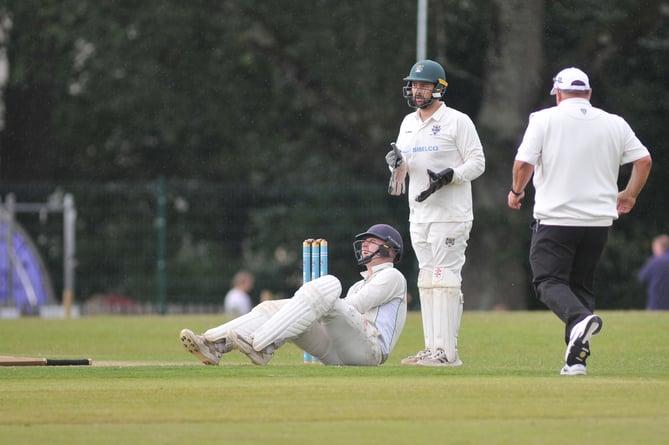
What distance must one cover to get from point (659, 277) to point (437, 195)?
42.5ft

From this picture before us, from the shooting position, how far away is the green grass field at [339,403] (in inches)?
299

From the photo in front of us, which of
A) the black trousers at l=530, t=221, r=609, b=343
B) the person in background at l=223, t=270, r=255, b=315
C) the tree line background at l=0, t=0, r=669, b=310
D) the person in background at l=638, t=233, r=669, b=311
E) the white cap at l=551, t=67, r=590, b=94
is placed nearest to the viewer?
the black trousers at l=530, t=221, r=609, b=343

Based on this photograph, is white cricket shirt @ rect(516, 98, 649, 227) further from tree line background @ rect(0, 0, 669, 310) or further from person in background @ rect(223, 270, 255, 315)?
tree line background @ rect(0, 0, 669, 310)

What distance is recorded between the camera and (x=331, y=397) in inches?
357

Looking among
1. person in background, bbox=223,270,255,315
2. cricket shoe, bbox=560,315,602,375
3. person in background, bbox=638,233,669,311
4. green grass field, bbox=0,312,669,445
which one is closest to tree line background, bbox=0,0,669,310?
person in background, bbox=223,270,255,315

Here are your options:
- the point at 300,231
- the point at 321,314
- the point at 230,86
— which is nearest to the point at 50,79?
the point at 230,86

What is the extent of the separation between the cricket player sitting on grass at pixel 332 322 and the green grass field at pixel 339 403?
179 mm

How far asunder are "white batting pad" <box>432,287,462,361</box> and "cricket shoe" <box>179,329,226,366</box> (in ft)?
5.31

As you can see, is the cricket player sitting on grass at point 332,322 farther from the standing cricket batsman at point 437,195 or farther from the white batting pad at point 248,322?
the standing cricket batsman at point 437,195

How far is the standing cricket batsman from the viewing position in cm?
1177

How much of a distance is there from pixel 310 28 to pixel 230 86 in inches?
113

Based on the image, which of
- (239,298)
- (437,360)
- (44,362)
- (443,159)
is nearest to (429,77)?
(443,159)

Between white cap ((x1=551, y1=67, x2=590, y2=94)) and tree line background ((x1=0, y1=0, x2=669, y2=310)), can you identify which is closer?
white cap ((x1=551, y1=67, x2=590, y2=94))

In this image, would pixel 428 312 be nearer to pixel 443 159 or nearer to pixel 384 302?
pixel 384 302
